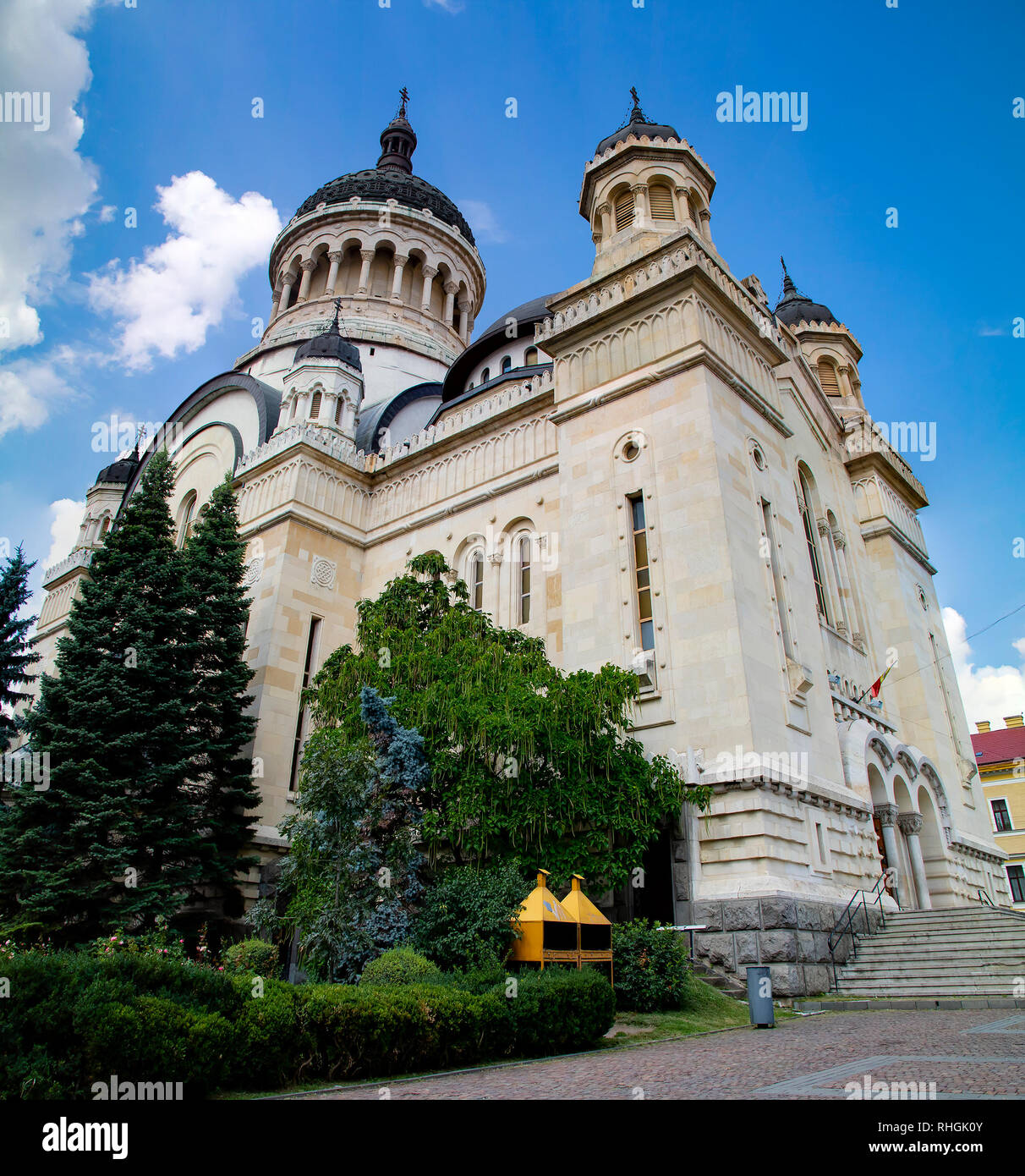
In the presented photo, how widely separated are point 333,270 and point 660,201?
2008 cm

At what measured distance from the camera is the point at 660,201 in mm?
21984

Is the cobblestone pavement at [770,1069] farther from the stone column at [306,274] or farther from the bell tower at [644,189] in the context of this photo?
the stone column at [306,274]

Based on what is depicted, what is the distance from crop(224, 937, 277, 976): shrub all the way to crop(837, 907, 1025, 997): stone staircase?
9.31 m

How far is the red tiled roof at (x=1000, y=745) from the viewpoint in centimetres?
4650

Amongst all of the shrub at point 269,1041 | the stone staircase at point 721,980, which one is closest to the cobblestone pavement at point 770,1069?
the shrub at point 269,1041

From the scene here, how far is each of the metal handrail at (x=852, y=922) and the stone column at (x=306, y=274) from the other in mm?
33312

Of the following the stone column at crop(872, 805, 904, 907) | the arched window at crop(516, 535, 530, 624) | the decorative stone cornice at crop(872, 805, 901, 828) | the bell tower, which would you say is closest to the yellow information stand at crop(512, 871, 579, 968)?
the arched window at crop(516, 535, 530, 624)

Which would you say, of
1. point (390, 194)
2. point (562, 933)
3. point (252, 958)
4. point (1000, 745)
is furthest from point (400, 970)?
point (1000, 745)

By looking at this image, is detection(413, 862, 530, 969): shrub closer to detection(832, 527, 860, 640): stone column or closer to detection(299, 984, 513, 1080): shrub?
detection(299, 984, 513, 1080): shrub

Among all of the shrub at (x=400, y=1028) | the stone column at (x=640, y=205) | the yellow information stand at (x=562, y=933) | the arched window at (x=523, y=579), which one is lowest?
the shrub at (x=400, y=1028)

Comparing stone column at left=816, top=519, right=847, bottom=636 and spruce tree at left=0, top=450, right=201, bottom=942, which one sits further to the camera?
stone column at left=816, top=519, right=847, bottom=636

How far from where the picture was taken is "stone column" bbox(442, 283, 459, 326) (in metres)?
39.2

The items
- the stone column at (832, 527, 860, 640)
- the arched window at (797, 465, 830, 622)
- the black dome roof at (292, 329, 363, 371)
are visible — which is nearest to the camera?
the arched window at (797, 465, 830, 622)
